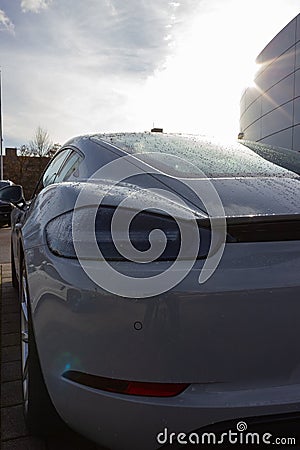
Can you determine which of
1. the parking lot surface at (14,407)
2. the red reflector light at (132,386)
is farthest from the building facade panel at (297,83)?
the red reflector light at (132,386)

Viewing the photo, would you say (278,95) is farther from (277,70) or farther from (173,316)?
(173,316)

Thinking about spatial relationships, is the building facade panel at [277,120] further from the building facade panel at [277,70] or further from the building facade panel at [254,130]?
the building facade panel at [277,70]

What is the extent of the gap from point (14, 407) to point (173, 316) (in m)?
1.30

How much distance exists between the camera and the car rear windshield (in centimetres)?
177

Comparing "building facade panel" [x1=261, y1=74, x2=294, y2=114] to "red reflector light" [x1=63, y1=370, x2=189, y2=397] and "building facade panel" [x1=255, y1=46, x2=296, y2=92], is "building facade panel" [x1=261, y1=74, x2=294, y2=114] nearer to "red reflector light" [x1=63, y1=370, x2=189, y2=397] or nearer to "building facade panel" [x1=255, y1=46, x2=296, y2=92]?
"building facade panel" [x1=255, y1=46, x2=296, y2=92]

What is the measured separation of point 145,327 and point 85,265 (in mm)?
275

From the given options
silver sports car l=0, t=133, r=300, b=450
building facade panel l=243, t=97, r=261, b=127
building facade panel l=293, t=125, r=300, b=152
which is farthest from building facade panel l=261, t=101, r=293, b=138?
silver sports car l=0, t=133, r=300, b=450

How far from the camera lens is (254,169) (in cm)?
184

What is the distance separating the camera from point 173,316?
124cm

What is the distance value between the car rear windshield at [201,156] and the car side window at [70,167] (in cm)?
16

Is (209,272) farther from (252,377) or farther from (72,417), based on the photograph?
(72,417)

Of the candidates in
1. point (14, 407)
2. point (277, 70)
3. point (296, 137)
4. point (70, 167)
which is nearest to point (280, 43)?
point (277, 70)

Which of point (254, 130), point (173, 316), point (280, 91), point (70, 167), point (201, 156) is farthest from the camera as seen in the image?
point (254, 130)

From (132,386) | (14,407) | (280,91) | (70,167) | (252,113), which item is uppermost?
(252,113)
